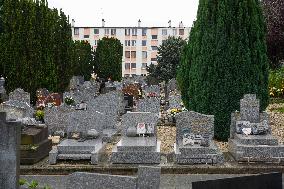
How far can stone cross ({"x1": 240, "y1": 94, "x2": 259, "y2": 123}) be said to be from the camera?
14953mm

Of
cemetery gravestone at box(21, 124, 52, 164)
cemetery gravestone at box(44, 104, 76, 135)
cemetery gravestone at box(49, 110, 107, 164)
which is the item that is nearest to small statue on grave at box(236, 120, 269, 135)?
cemetery gravestone at box(49, 110, 107, 164)

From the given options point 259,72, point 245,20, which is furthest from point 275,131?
point 245,20

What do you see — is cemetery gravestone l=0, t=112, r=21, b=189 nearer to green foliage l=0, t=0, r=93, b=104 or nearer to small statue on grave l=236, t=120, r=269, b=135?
small statue on grave l=236, t=120, r=269, b=135

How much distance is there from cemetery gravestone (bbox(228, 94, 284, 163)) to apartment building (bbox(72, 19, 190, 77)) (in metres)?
82.1

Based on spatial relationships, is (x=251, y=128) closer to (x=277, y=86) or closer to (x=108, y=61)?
(x=277, y=86)

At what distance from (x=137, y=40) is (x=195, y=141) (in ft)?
286

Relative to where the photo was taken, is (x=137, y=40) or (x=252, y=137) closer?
(x=252, y=137)

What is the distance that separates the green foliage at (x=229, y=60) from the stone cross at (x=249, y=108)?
136 cm

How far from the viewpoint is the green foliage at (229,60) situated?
1638 centimetres

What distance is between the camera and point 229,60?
53.8 feet

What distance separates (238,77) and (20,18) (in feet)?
37.0

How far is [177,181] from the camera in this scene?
11734 mm

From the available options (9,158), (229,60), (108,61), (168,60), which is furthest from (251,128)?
(108,61)

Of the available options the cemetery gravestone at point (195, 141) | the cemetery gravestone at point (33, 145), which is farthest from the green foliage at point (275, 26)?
the cemetery gravestone at point (33, 145)
